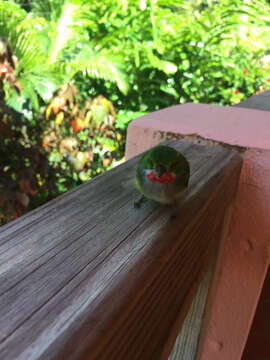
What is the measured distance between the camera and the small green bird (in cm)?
52

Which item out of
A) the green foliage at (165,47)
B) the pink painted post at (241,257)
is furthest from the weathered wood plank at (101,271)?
the green foliage at (165,47)

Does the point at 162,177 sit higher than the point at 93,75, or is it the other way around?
the point at 162,177

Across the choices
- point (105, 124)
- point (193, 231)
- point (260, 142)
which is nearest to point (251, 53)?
point (105, 124)

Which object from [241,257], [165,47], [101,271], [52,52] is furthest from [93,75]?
[101,271]

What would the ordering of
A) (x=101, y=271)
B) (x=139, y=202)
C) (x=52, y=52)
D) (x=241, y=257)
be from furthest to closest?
(x=52, y=52), (x=241, y=257), (x=139, y=202), (x=101, y=271)

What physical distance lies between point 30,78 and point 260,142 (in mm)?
2351

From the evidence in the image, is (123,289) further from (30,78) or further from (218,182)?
(30,78)

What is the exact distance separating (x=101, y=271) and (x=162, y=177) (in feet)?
0.80

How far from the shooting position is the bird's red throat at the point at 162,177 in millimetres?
532

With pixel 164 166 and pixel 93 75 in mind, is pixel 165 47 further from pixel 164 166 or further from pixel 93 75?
pixel 164 166

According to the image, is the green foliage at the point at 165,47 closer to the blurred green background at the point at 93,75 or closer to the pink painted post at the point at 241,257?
the blurred green background at the point at 93,75

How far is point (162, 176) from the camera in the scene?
543 mm

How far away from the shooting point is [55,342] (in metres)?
0.24

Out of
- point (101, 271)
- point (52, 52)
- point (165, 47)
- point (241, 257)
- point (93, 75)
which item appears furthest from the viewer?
point (165, 47)
